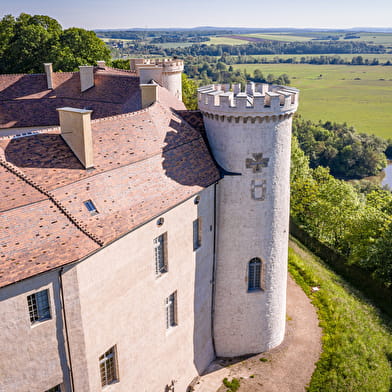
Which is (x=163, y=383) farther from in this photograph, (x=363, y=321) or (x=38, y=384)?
(x=363, y=321)

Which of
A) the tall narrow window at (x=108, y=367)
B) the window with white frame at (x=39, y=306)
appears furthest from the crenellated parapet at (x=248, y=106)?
the window with white frame at (x=39, y=306)

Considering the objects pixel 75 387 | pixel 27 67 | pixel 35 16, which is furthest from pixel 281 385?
pixel 35 16

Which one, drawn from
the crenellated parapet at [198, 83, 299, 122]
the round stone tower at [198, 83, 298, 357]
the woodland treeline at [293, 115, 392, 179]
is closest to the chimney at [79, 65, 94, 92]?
the round stone tower at [198, 83, 298, 357]

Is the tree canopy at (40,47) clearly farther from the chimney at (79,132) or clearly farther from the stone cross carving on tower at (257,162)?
the chimney at (79,132)

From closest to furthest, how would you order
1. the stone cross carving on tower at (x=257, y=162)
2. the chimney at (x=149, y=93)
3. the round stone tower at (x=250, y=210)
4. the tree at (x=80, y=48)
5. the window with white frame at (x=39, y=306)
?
the window with white frame at (x=39, y=306) < the round stone tower at (x=250, y=210) < the stone cross carving on tower at (x=257, y=162) < the chimney at (x=149, y=93) < the tree at (x=80, y=48)

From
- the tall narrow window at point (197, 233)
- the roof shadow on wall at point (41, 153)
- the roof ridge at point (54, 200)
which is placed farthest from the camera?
the tall narrow window at point (197, 233)

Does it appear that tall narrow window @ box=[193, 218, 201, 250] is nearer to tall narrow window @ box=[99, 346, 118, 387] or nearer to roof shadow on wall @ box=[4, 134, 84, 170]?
tall narrow window @ box=[99, 346, 118, 387]
